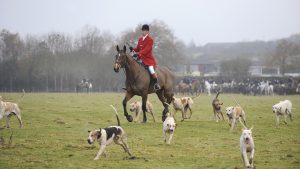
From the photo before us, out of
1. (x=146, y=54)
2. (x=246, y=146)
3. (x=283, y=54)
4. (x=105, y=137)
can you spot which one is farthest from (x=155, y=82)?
(x=283, y=54)

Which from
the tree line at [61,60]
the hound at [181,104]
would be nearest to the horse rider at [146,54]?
the hound at [181,104]

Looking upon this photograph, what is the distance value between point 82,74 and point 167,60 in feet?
43.9

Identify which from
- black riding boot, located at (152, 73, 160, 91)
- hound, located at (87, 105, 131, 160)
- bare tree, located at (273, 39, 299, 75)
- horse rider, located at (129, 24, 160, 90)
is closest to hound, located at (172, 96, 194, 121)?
black riding boot, located at (152, 73, 160, 91)

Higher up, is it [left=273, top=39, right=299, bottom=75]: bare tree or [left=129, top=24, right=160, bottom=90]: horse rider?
[left=273, top=39, right=299, bottom=75]: bare tree

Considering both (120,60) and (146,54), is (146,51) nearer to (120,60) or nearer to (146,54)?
(146,54)

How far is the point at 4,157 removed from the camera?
1249 cm

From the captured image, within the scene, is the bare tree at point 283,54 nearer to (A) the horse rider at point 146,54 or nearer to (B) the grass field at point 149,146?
(B) the grass field at point 149,146

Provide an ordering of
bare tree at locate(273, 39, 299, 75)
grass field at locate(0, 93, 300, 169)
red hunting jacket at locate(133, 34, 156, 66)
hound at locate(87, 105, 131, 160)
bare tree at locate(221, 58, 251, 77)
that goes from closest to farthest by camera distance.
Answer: grass field at locate(0, 93, 300, 169) → hound at locate(87, 105, 131, 160) → red hunting jacket at locate(133, 34, 156, 66) → bare tree at locate(221, 58, 251, 77) → bare tree at locate(273, 39, 299, 75)

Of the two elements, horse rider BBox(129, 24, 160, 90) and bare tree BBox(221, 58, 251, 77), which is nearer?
horse rider BBox(129, 24, 160, 90)

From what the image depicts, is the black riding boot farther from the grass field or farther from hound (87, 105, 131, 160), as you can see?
hound (87, 105, 131, 160)

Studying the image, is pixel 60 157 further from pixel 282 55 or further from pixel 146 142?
pixel 282 55

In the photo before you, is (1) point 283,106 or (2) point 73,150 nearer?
(2) point 73,150

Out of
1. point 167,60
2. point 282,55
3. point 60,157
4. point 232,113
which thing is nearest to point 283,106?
point 232,113

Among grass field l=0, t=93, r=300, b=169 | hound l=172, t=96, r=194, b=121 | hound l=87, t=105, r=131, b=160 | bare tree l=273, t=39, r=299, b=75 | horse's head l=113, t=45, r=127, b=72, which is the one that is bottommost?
grass field l=0, t=93, r=300, b=169
